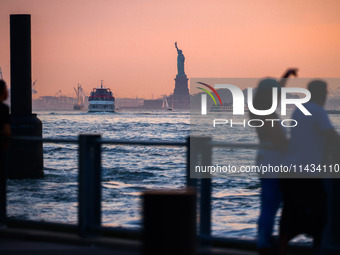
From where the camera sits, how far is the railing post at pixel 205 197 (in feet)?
18.1

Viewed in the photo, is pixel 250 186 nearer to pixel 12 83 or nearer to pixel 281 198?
pixel 12 83

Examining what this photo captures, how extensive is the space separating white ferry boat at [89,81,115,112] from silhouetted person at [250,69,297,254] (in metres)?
174

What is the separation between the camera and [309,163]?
4613 mm

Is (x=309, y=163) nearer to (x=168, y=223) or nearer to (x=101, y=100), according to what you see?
(x=168, y=223)

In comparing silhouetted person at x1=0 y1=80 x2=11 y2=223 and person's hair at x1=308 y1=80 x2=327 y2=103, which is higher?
person's hair at x1=308 y1=80 x2=327 y2=103

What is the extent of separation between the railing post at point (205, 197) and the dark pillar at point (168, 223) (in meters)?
1.78

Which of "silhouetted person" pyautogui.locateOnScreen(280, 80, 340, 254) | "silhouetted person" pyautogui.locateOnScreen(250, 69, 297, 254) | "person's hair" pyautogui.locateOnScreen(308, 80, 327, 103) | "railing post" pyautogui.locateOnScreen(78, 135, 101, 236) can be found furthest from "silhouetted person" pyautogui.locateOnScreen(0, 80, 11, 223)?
"person's hair" pyautogui.locateOnScreen(308, 80, 327, 103)

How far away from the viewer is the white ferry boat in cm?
17800

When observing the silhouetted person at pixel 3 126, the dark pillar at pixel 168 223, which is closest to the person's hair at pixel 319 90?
the dark pillar at pixel 168 223

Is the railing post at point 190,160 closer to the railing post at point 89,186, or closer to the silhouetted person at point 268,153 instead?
the silhouetted person at point 268,153

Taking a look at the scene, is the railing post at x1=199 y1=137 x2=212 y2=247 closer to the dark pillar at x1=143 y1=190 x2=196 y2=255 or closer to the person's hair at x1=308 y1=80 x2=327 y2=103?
the person's hair at x1=308 y1=80 x2=327 y2=103

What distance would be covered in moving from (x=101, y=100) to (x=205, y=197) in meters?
174

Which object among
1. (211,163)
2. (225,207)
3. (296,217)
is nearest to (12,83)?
(225,207)

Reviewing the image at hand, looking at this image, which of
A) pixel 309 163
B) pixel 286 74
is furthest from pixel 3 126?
pixel 309 163
